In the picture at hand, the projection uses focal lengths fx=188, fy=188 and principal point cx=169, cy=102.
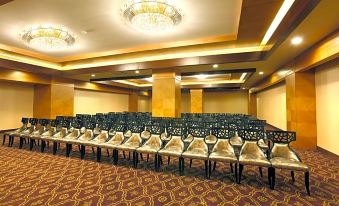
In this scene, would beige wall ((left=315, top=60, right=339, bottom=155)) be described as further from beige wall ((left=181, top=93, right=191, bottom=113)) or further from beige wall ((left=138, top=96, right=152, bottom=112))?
beige wall ((left=138, top=96, right=152, bottom=112))

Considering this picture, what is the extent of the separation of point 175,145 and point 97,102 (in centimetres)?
1154

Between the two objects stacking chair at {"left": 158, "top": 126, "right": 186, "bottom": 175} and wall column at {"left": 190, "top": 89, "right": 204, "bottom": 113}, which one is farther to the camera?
wall column at {"left": 190, "top": 89, "right": 204, "bottom": 113}

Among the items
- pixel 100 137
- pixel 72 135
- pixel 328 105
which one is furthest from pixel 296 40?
pixel 72 135

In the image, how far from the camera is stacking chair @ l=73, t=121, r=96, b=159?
186 inches

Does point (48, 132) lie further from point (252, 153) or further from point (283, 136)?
point (283, 136)

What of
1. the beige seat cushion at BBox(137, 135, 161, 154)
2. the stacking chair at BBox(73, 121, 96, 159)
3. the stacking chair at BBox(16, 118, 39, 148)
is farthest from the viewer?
the stacking chair at BBox(16, 118, 39, 148)

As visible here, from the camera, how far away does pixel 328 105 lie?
17.5 ft

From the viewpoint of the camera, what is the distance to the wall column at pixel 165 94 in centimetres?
757

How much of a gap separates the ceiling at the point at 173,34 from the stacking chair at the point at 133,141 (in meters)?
2.62

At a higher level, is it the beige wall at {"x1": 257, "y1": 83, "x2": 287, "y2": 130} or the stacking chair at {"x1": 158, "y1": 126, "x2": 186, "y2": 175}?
the beige wall at {"x1": 257, "y1": 83, "x2": 287, "y2": 130}

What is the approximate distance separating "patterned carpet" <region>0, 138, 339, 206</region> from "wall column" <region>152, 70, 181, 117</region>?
10.6ft

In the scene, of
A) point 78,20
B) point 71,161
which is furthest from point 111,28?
point 71,161

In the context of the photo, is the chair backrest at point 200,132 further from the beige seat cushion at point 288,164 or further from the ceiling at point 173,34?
the ceiling at point 173,34

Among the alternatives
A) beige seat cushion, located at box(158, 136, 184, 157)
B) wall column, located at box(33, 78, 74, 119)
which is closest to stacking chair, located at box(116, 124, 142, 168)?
beige seat cushion, located at box(158, 136, 184, 157)
